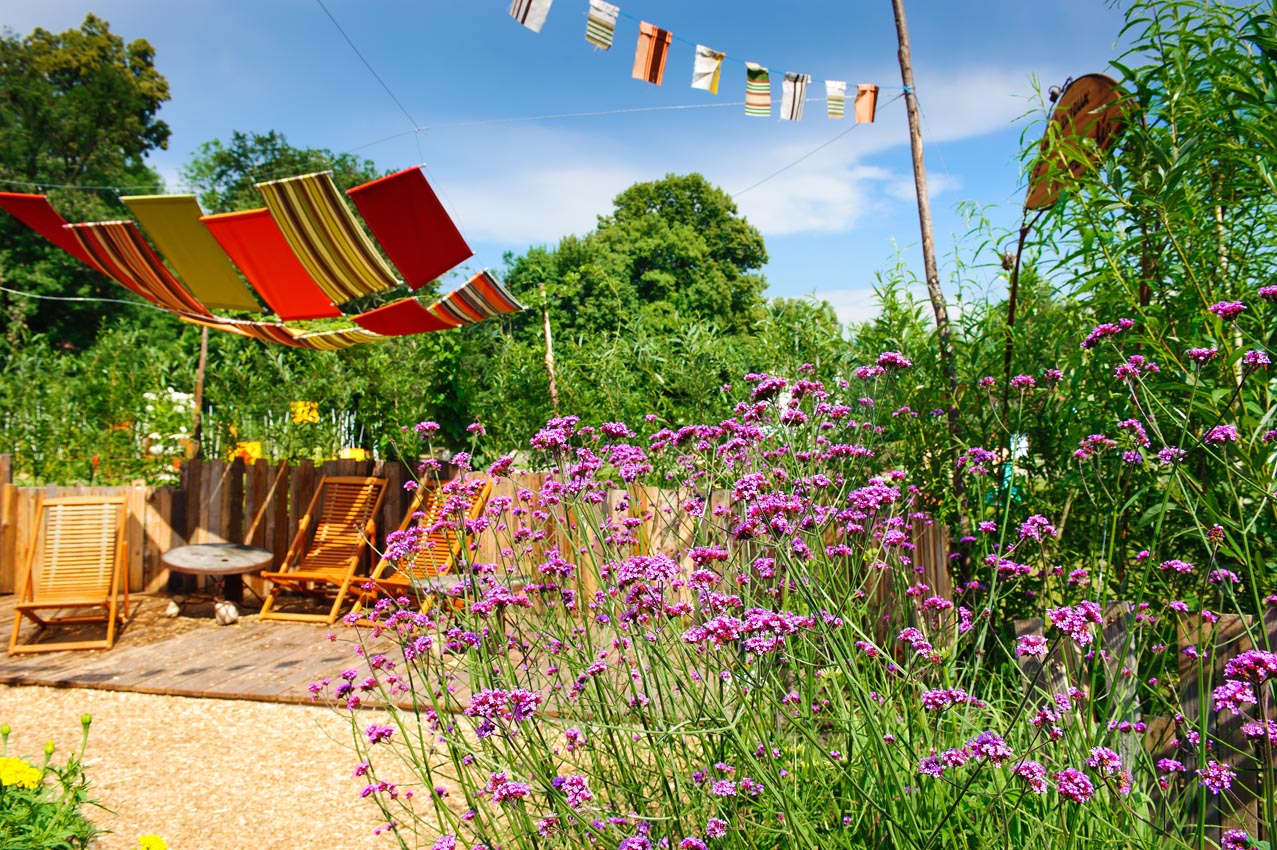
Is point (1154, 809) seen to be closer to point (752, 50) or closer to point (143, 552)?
point (752, 50)

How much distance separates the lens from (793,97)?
7.09m

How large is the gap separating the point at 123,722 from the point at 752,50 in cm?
621

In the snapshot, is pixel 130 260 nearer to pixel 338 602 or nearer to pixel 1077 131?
pixel 338 602

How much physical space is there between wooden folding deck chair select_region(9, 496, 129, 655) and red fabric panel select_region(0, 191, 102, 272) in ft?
5.76

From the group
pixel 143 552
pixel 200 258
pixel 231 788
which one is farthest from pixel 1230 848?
pixel 143 552

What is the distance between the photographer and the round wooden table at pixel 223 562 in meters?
6.00

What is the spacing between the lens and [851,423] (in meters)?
2.63

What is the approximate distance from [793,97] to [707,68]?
0.86 metres

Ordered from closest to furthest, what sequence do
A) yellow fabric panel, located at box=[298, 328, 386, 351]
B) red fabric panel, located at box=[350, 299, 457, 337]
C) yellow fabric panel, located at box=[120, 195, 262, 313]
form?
1. red fabric panel, located at box=[350, 299, 457, 337]
2. yellow fabric panel, located at box=[120, 195, 262, 313]
3. yellow fabric panel, located at box=[298, 328, 386, 351]

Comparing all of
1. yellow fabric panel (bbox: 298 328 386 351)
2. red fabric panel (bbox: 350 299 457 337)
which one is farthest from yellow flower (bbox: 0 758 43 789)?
yellow fabric panel (bbox: 298 328 386 351)

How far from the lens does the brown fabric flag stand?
6379 mm

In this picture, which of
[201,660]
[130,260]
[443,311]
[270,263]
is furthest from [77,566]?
[443,311]

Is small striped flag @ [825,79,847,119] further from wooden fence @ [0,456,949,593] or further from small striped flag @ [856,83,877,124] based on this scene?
wooden fence @ [0,456,949,593]

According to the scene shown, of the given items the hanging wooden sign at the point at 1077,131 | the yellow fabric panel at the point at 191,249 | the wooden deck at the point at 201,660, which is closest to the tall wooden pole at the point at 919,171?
the hanging wooden sign at the point at 1077,131
